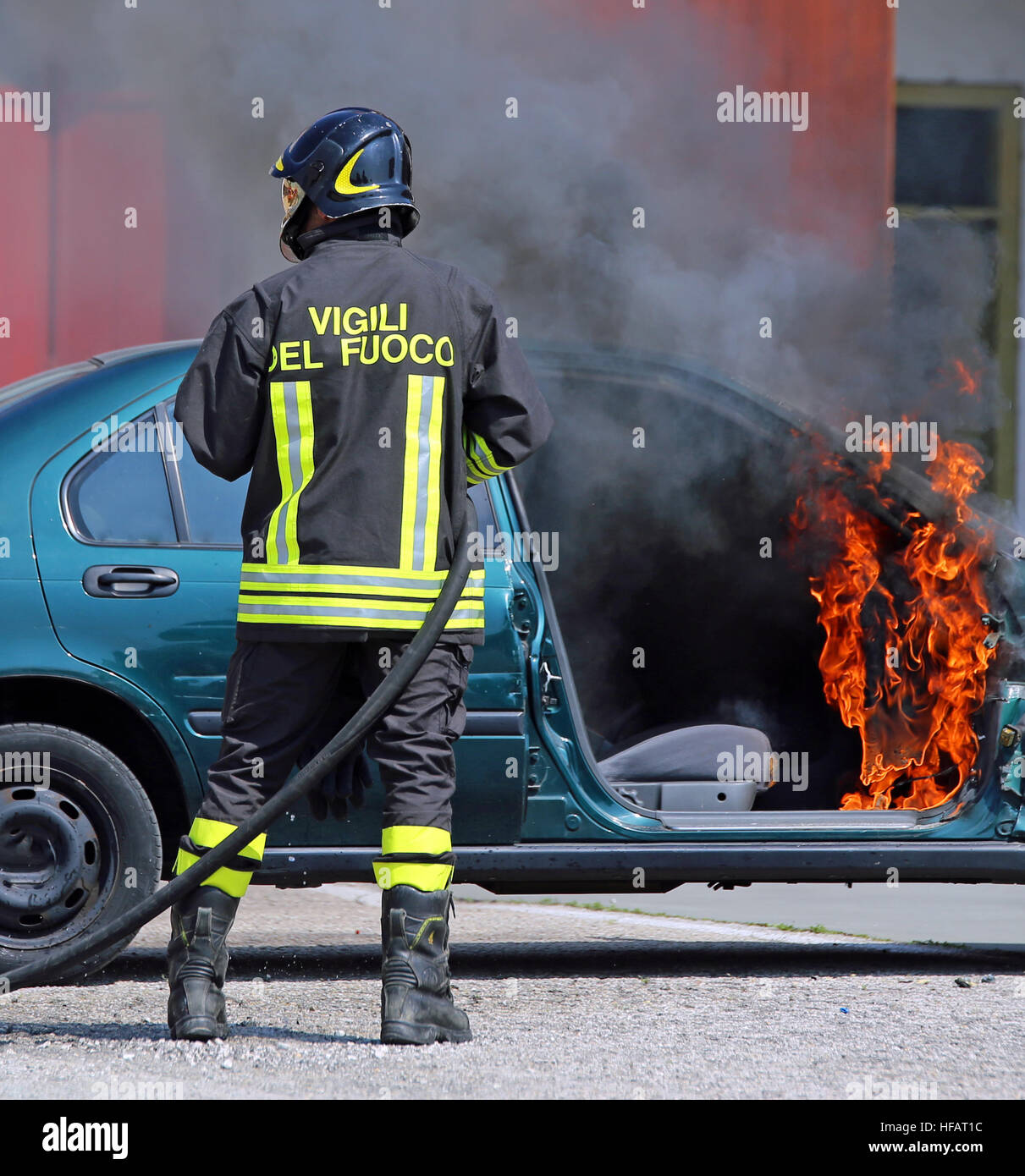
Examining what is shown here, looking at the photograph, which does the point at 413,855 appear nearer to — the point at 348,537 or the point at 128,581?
the point at 348,537

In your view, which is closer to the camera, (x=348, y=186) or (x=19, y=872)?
(x=348, y=186)

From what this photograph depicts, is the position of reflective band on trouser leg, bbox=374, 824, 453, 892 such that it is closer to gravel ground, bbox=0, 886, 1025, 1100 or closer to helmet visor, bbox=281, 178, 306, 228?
gravel ground, bbox=0, 886, 1025, 1100

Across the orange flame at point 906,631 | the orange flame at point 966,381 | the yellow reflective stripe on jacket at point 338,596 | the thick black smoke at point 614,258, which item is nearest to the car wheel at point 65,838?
the yellow reflective stripe on jacket at point 338,596

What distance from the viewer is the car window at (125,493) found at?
13.4 ft

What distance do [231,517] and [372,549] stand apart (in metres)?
0.97

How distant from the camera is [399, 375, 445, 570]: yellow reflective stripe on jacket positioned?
10.9ft

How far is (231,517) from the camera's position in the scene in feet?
13.7

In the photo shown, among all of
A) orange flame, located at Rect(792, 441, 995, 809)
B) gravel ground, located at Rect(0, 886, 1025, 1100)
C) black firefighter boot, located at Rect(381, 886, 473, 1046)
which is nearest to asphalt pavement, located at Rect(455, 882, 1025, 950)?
gravel ground, located at Rect(0, 886, 1025, 1100)

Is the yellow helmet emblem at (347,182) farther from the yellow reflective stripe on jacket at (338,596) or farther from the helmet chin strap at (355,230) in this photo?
the yellow reflective stripe on jacket at (338,596)

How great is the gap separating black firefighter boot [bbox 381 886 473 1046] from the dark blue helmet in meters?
1.32

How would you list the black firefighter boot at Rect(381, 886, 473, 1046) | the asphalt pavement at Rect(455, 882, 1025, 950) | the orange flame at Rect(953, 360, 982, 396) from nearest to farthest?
1. the black firefighter boot at Rect(381, 886, 473, 1046)
2. the orange flame at Rect(953, 360, 982, 396)
3. the asphalt pavement at Rect(455, 882, 1025, 950)

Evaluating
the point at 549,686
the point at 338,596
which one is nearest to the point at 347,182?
the point at 338,596
